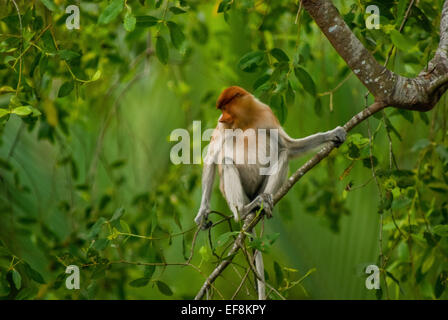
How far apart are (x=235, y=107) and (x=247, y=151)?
0.23 metres

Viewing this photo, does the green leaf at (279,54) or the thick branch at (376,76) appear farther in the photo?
the green leaf at (279,54)

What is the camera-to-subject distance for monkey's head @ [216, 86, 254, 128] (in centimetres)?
239

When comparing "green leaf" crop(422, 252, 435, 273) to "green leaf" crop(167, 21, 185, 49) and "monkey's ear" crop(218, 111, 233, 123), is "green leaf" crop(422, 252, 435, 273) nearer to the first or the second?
"monkey's ear" crop(218, 111, 233, 123)

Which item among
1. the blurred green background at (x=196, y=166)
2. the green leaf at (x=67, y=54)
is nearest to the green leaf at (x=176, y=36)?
the blurred green background at (x=196, y=166)

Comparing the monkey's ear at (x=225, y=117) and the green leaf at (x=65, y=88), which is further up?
the monkey's ear at (x=225, y=117)

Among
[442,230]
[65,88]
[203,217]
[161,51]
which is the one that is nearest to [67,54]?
[65,88]

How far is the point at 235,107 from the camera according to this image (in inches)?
95.3

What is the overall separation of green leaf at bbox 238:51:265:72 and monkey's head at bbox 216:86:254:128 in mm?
455

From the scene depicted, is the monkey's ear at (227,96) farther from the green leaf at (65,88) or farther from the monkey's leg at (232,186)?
the green leaf at (65,88)

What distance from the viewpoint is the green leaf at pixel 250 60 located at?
6.29 feet

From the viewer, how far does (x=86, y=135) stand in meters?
3.77

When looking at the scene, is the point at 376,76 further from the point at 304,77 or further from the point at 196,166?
the point at 196,166

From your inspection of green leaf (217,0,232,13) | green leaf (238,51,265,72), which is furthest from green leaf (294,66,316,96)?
green leaf (217,0,232,13)
